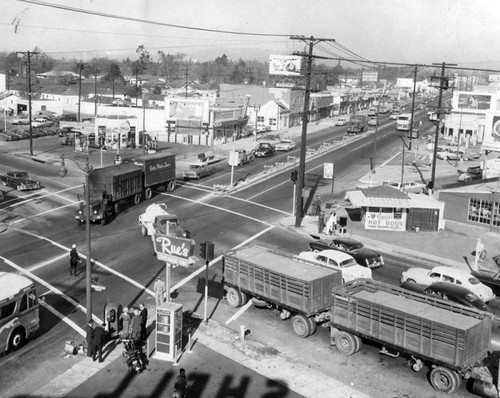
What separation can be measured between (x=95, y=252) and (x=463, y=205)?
25082mm

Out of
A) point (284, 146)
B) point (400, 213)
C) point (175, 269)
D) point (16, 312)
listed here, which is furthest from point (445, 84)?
point (16, 312)

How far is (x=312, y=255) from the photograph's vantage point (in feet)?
93.5

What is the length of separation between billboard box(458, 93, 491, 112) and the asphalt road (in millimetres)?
48182

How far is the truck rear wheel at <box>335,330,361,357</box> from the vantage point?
66.8ft

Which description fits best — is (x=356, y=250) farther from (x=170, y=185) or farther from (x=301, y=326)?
(x=170, y=185)

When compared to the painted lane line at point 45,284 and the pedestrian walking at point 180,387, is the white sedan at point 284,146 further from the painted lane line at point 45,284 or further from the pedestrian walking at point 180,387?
the pedestrian walking at point 180,387

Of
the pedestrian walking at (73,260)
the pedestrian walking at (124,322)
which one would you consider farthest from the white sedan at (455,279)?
the pedestrian walking at (73,260)

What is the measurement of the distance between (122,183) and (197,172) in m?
14.7

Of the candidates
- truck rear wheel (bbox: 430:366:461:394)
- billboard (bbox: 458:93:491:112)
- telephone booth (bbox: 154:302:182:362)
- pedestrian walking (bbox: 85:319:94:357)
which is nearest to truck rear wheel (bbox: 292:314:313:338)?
telephone booth (bbox: 154:302:182:362)

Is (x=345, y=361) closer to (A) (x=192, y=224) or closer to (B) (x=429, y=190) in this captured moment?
(A) (x=192, y=224)

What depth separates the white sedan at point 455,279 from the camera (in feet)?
86.6

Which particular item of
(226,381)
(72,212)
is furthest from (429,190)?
(226,381)

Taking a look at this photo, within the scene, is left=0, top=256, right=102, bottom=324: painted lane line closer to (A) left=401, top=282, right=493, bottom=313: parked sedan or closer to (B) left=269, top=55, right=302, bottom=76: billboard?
(A) left=401, top=282, right=493, bottom=313: parked sedan

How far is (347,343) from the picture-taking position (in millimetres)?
20547
